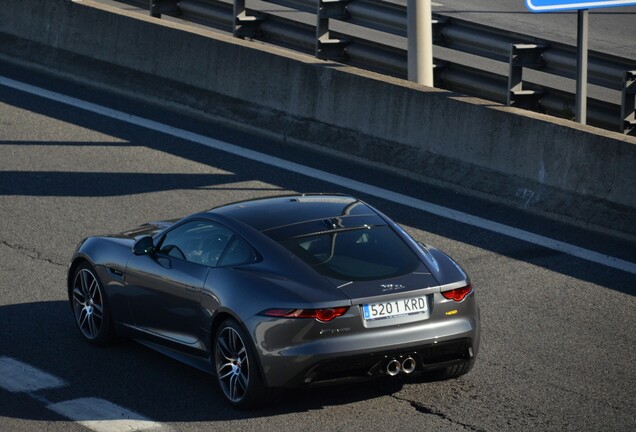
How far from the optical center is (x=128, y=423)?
8.60 metres

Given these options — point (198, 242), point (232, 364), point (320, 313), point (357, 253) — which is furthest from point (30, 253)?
point (320, 313)

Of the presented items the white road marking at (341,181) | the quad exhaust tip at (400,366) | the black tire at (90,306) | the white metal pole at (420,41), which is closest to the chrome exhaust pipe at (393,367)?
the quad exhaust tip at (400,366)

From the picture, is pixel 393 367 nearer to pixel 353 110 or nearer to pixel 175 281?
pixel 175 281

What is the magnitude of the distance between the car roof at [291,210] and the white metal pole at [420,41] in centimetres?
578

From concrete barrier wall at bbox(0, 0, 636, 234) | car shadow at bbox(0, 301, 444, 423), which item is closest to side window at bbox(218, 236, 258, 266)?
car shadow at bbox(0, 301, 444, 423)

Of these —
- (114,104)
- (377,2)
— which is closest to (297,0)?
(377,2)

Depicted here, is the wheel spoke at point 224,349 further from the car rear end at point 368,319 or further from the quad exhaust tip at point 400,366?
the quad exhaust tip at point 400,366

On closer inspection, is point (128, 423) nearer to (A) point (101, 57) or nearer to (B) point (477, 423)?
(B) point (477, 423)

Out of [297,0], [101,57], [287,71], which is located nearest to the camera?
[287,71]

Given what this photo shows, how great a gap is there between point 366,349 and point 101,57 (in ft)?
37.2

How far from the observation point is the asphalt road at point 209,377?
8.78 metres

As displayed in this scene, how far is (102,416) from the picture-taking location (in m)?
8.75

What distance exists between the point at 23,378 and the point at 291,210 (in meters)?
2.24

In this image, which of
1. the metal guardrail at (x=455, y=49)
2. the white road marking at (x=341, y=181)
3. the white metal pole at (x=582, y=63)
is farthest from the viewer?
the metal guardrail at (x=455, y=49)
